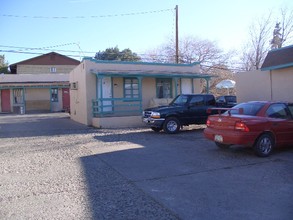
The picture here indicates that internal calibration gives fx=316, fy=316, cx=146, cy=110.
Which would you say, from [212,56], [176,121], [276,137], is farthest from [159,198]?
[212,56]

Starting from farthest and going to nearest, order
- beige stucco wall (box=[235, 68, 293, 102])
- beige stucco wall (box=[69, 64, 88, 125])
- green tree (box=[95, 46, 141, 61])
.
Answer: green tree (box=[95, 46, 141, 61]), beige stucco wall (box=[69, 64, 88, 125]), beige stucco wall (box=[235, 68, 293, 102])

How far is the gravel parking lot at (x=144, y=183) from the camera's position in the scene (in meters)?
4.73

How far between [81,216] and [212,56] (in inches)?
1638

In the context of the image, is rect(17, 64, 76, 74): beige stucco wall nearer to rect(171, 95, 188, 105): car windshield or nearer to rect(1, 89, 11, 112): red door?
rect(1, 89, 11, 112): red door

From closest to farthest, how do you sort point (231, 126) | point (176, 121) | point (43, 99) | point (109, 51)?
point (231, 126)
point (176, 121)
point (43, 99)
point (109, 51)

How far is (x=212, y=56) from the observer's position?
144 feet

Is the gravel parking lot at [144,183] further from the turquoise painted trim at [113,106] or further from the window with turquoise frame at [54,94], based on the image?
the window with turquoise frame at [54,94]

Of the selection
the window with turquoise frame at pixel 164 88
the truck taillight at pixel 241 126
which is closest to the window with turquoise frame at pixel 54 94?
the window with turquoise frame at pixel 164 88

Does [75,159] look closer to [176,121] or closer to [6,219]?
[6,219]

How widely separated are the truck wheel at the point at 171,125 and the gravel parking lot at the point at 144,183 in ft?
10.7

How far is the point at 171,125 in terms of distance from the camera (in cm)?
1404

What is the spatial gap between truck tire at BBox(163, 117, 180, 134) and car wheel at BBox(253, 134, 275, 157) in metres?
5.71

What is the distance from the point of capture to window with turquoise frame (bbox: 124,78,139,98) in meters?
19.8

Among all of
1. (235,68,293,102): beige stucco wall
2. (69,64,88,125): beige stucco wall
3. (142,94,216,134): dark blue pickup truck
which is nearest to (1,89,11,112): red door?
(69,64,88,125): beige stucco wall
